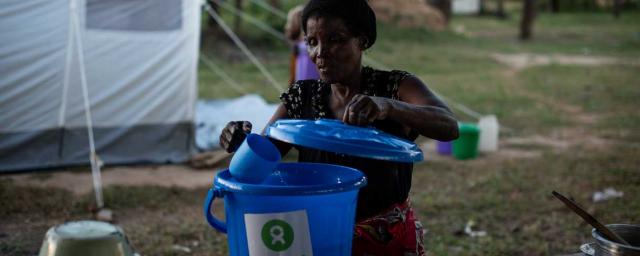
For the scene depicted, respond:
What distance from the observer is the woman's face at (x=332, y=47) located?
6.01 feet

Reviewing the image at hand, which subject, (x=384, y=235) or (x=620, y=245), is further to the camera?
(x=384, y=235)

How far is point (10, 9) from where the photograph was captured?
223 inches

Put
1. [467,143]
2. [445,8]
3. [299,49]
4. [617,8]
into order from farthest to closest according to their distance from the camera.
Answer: [617,8]
[445,8]
[299,49]
[467,143]

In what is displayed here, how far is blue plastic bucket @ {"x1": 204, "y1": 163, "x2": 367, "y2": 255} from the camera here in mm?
1454

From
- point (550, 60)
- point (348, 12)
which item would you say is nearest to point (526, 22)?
point (550, 60)

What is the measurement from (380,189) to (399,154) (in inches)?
13.6

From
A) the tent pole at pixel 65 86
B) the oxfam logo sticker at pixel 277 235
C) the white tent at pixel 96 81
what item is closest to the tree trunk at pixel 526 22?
the white tent at pixel 96 81

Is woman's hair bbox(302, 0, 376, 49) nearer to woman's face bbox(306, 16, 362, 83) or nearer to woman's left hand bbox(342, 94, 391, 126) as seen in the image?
woman's face bbox(306, 16, 362, 83)

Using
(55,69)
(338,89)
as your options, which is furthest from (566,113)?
(338,89)

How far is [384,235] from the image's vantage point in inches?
72.5

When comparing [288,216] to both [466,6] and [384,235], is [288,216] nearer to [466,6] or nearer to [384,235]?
[384,235]

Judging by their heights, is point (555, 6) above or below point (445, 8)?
below

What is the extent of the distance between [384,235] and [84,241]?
2.55ft

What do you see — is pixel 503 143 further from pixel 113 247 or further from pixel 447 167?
pixel 113 247
